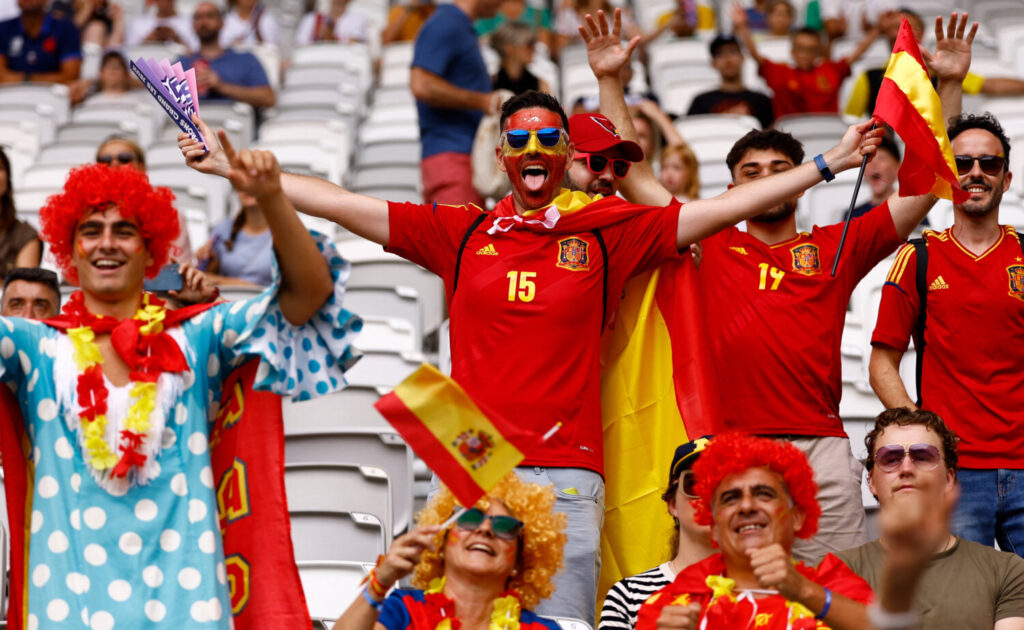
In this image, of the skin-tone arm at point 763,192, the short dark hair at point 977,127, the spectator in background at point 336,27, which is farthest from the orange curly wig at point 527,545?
the spectator in background at point 336,27

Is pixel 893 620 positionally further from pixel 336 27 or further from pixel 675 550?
pixel 336 27

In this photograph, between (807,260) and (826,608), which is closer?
(826,608)

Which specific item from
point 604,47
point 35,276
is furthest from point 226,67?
point 604,47

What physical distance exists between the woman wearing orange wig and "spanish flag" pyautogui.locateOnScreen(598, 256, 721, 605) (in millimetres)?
908

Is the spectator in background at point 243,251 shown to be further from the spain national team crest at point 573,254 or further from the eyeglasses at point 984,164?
the eyeglasses at point 984,164

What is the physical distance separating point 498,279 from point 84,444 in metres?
1.45

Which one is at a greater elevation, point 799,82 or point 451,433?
point 799,82

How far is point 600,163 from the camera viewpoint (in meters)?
5.03

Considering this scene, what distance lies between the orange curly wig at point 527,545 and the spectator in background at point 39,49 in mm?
8401

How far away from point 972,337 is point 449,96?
3.15 meters

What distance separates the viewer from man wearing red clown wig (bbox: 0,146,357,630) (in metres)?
3.42

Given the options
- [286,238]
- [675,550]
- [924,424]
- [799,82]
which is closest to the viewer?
[286,238]

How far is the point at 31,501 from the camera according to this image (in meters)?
3.53

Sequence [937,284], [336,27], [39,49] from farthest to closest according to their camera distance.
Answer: [336,27] → [39,49] → [937,284]
